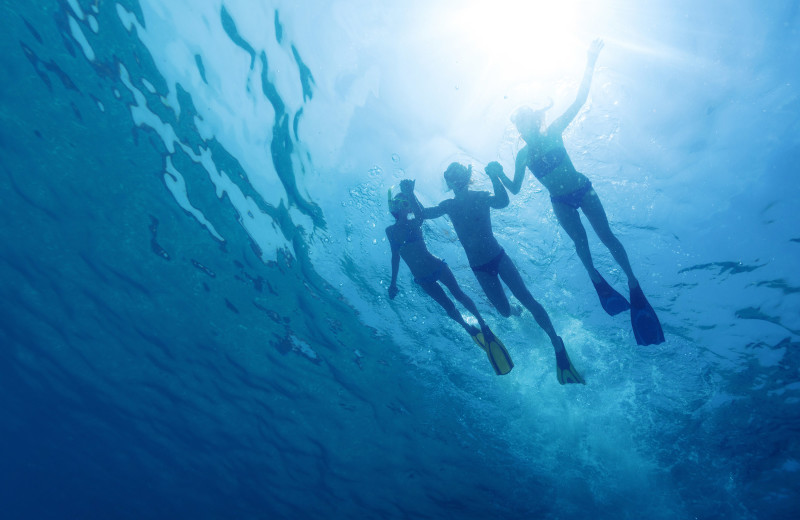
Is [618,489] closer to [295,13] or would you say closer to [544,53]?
[544,53]

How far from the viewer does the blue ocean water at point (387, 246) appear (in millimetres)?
7238

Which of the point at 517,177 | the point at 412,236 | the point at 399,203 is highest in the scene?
the point at 517,177

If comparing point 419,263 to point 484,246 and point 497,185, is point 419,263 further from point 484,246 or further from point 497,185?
point 497,185

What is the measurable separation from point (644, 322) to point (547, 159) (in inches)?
120

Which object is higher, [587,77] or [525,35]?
[525,35]

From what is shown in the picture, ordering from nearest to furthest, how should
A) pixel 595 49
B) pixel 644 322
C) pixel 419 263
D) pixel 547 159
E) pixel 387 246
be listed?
pixel 595 49, pixel 644 322, pixel 547 159, pixel 419 263, pixel 387 246

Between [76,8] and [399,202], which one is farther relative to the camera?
[76,8]

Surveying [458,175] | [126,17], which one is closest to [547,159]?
[458,175]

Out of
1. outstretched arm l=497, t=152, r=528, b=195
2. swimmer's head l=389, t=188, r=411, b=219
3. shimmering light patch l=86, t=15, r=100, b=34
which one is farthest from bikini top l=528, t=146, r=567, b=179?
shimmering light patch l=86, t=15, r=100, b=34

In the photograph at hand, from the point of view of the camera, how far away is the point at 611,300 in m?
6.61

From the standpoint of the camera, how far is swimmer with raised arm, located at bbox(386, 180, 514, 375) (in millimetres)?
7406

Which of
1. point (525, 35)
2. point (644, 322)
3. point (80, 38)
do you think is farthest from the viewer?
point (80, 38)

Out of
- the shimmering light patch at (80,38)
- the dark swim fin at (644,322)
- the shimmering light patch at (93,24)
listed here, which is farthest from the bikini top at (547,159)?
the shimmering light patch at (80,38)

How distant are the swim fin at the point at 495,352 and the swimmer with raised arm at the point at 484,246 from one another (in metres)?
0.88
